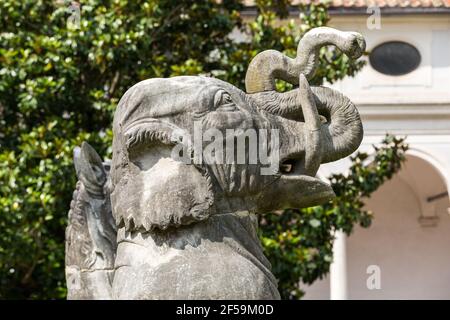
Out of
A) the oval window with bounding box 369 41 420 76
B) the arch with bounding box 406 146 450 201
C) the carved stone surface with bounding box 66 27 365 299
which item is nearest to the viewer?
the carved stone surface with bounding box 66 27 365 299

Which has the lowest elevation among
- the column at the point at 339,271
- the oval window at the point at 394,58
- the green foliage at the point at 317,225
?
the green foliage at the point at 317,225

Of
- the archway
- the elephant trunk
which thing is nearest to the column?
the archway

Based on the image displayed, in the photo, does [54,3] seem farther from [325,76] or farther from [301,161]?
[301,161]

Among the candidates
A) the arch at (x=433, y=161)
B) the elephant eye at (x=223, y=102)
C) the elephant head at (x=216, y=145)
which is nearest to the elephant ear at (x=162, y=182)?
the elephant head at (x=216, y=145)

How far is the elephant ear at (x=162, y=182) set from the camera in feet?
12.7

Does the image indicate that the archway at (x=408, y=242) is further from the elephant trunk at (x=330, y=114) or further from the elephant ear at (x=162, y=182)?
the elephant ear at (x=162, y=182)

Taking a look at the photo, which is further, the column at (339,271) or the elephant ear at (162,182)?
the column at (339,271)

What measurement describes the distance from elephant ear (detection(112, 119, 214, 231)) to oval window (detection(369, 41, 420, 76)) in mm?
21613

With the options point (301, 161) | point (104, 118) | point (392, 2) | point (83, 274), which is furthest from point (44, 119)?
point (392, 2)

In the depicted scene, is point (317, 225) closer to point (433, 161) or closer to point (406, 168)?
point (433, 161)

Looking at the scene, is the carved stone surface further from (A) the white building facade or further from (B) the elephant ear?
(A) the white building facade

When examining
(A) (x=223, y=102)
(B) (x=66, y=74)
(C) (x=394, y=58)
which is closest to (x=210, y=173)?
(A) (x=223, y=102)

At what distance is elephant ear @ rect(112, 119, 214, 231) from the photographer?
12.7ft

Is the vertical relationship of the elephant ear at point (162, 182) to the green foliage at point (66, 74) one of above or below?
below
